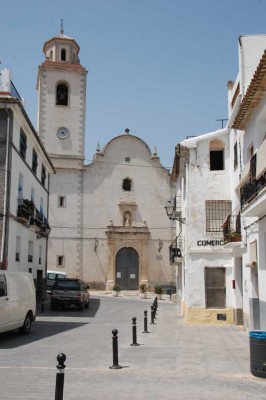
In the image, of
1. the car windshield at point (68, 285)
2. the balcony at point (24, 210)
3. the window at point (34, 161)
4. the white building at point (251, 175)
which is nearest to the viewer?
the white building at point (251, 175)

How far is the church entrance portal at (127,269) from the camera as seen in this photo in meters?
41.3

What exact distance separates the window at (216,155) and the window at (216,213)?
4.45 feet

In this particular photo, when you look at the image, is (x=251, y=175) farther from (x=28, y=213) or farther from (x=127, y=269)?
(x=127, y=269)

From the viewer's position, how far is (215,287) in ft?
62.4

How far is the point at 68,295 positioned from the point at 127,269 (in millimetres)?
17330

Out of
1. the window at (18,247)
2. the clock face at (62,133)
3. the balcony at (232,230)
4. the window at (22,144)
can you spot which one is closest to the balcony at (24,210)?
the window at (18,247)

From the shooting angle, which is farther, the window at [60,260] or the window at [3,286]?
the window at [60,260]

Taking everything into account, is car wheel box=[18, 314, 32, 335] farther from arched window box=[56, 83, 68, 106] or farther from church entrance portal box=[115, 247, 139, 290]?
arched window box=[56, 83, 68, 106]

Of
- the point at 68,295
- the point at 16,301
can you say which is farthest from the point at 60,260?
the point at 16,301

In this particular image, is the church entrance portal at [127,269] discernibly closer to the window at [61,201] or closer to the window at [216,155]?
the window at [61,201]

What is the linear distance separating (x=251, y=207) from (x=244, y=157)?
3933mm

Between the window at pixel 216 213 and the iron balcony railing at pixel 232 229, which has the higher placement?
the window at pixel 216 213

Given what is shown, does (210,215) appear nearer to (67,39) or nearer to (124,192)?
(124,192)

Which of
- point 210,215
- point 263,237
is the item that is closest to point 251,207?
point 263,237
